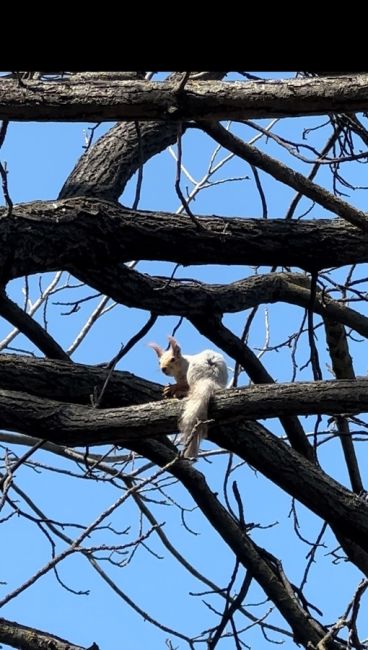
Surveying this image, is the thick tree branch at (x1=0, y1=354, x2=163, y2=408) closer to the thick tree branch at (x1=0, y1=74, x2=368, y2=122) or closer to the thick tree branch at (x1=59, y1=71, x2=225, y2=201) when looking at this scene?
the thick tree branch at (x1=59, y1=71, x2=225, y2=201)

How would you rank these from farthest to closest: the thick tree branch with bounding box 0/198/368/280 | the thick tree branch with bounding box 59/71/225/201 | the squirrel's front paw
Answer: the thick tree branch with bounding box 59/71/225/201 < the squirrel's front paw < the thick tree branch with bounding box 0/198/368/280

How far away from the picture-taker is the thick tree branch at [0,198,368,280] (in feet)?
13.6

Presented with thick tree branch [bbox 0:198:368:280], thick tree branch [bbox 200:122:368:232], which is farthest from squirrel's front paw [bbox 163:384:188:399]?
thick tree branch [bbox 200:122:368:232]

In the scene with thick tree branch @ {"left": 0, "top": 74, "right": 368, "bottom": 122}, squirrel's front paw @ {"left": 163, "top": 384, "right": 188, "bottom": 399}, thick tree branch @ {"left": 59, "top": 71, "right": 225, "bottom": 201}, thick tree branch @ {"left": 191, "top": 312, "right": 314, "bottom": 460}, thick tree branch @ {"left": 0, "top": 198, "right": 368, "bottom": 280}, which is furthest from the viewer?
thick tree branch @ {"left": 59, "top": 71, "right": 225, "bottom": 201}

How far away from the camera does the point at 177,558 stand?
5219 mm

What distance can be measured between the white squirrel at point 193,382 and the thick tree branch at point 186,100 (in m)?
1.04

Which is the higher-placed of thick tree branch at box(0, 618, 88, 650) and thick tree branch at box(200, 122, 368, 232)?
thick tree branch at box(200, 122, 368, 232)

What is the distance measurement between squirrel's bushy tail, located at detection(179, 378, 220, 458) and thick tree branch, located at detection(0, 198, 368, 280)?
2.20 feet

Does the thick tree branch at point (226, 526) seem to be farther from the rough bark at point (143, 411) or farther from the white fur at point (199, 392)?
the rough bark at point (143, 411)

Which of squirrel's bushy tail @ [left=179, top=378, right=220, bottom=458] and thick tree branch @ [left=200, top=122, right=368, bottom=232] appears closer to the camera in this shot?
squirrel's bushy tail @ [left=179, top=378, right=220, bottom=458]
